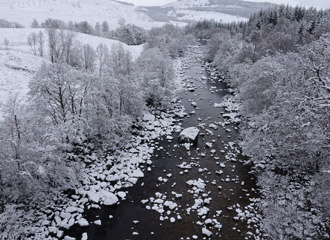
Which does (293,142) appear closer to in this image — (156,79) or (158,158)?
(158,158)

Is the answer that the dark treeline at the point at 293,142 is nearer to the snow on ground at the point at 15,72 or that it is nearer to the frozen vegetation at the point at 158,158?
the frozen vegetation at the point at 158,158

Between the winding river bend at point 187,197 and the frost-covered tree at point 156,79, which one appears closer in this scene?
the winding river bend at point 187,197

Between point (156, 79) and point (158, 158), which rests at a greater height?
point (156, 79)

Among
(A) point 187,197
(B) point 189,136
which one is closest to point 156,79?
(B) point 189,136

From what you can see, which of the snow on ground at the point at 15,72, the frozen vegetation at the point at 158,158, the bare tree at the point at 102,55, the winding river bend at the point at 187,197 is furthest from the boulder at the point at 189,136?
the snow on ground at the point at 15,72

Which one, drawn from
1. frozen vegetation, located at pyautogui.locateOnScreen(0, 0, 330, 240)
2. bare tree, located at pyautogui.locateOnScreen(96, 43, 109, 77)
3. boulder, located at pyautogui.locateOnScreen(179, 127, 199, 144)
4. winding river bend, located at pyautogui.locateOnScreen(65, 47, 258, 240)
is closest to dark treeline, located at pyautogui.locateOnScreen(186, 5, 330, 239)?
frozen vegetation, located at pyautogui.locateOnScreen(0, 0, 330, 240)

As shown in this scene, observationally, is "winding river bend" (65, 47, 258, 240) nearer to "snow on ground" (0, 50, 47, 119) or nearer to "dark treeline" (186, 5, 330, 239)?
"dark treeline" (186, 5, 330, 239)

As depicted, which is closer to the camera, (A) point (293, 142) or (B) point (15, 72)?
(A) point (293, 142)

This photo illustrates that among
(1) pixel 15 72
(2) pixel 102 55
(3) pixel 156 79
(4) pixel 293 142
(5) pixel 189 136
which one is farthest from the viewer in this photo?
(2) pixel 102 55
